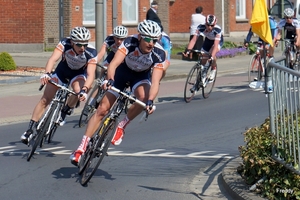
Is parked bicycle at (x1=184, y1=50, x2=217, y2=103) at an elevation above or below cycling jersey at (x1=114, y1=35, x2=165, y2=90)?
below

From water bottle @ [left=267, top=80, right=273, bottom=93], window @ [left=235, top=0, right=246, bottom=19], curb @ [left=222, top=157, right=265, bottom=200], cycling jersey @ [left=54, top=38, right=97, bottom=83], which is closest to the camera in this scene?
curb @ [left=222, top=157, right=265, bottom=200]

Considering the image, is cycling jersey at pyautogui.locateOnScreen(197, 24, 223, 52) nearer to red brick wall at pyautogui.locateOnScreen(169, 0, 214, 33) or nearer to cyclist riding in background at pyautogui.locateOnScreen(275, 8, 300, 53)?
cyclist riding in background at pyautogui.locateOnScreen(275, 8, 300, 53)

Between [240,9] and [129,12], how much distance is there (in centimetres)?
1421

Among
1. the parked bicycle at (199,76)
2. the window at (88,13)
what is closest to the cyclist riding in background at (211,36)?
the parked bicycle at (199,76)

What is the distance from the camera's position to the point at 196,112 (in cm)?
1500

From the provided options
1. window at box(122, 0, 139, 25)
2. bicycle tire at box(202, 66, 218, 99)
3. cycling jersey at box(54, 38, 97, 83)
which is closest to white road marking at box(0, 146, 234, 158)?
cycling jersey at box(54, 38, 97, 83)

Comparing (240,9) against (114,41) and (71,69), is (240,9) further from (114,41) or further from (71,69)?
(71,69)

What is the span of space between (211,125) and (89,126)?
4.87m

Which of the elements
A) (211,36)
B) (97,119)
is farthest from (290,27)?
(97,119)

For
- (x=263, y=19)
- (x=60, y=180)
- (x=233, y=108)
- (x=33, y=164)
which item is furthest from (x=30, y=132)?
(x=233, y=108)

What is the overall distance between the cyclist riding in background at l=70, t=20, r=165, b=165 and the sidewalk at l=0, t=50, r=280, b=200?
3.84ft

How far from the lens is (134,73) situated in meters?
9.15

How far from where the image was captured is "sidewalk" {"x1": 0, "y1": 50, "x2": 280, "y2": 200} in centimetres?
773

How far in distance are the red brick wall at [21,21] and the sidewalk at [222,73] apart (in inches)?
45.0
